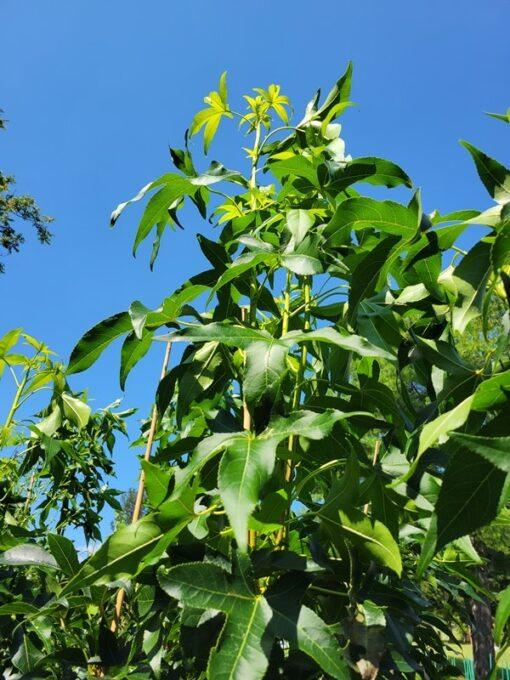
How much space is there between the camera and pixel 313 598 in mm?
999

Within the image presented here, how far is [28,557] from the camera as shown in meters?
1.12

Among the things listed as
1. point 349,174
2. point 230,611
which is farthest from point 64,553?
point 349,174

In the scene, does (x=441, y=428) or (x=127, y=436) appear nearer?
(x=441, y=428)

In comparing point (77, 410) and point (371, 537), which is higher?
point (77, 410)

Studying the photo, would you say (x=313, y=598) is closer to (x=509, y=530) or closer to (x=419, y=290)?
(x=419, y=290)

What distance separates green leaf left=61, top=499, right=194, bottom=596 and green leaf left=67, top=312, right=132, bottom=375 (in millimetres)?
384

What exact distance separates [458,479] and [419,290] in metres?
0.45

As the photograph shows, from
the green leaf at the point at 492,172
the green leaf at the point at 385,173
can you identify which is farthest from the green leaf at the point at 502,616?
the green leaf at the point at 385,173

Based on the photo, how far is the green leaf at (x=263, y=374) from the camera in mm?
841

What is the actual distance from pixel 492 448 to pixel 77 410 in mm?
1209

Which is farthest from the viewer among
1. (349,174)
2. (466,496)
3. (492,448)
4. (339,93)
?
(339,93)

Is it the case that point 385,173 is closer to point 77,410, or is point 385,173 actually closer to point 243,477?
point 243,477

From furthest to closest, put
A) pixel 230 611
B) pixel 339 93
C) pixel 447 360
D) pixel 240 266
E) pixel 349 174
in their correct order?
pixel 339 93
pixel 349 174
pixel 240 266
pixel 447 360
pixel 230 611

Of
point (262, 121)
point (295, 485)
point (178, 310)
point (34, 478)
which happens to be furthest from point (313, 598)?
point (34, 478)
